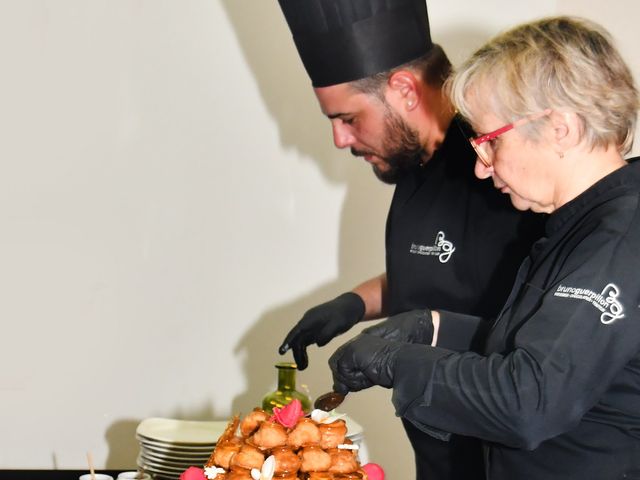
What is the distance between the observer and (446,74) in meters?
1.99

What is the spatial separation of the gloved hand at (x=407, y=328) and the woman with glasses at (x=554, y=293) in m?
0.14

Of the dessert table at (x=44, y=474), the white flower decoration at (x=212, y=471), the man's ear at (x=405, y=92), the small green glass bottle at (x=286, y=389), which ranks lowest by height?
the dessert table at (x=44, y=474)

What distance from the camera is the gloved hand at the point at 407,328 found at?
1.50 meters

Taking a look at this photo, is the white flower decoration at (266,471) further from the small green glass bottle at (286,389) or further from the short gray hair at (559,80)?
the small green glass bottle at (286,389)

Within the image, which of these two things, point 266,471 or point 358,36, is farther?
point 358,36

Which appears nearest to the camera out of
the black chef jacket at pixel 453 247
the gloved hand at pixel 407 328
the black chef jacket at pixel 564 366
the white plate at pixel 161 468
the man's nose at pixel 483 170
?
the black chef jacket at pixel 564 366

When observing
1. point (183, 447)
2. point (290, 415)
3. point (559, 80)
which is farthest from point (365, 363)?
point (183, 447)

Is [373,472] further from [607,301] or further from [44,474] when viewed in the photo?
[44,474]

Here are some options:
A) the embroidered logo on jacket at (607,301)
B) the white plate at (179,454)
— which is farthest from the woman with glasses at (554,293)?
Answer: the white plate at (179,454)

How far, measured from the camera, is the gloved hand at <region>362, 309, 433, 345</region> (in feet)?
4.92

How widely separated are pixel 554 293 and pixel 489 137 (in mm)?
240

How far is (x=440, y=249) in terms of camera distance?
1878mm

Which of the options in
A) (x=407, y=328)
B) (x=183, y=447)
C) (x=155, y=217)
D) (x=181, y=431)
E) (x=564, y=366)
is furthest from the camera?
(x=155, y=217)

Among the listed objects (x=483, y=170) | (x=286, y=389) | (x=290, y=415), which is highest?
(x=483, y=170)
